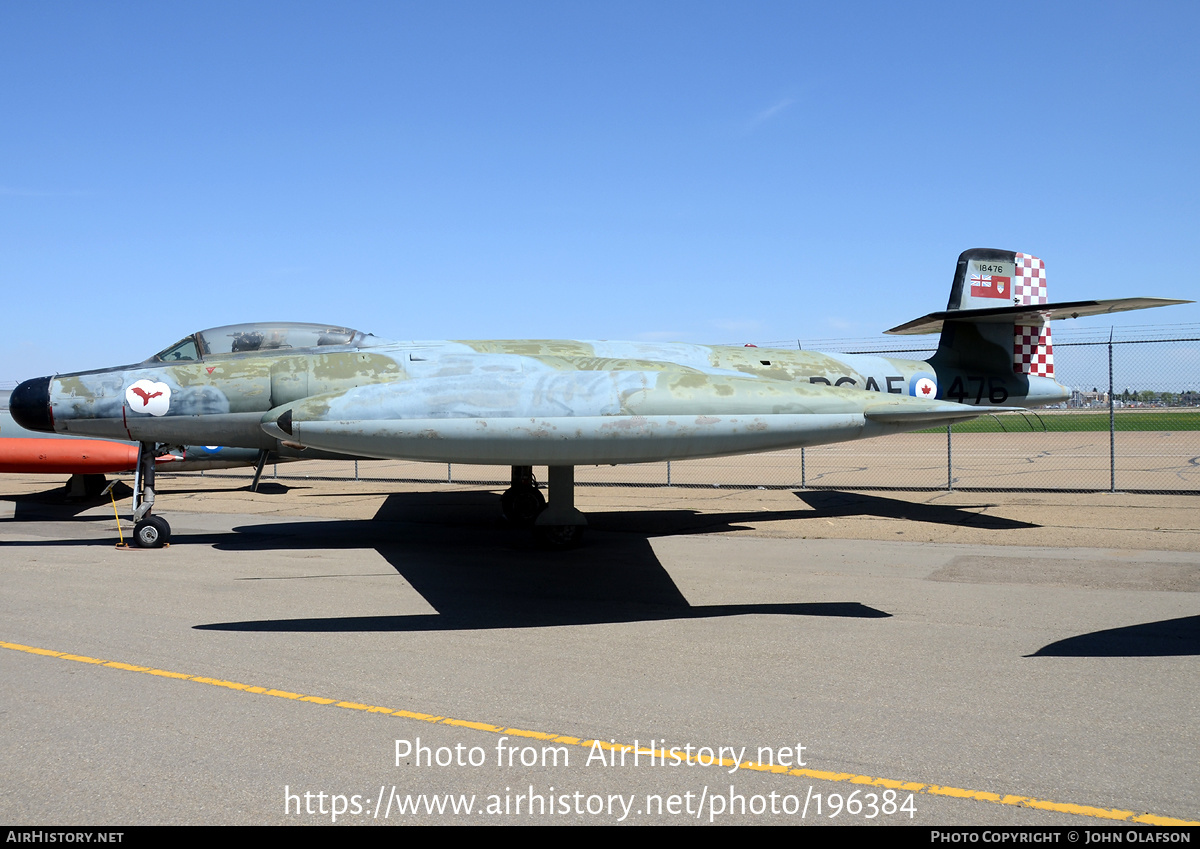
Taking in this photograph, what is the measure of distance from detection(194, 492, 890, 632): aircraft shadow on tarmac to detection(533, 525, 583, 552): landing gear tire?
166 millimetres

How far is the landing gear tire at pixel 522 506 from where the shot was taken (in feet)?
44.0

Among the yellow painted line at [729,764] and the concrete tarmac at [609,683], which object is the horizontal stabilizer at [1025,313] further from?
the yellow painted line at [729,764]

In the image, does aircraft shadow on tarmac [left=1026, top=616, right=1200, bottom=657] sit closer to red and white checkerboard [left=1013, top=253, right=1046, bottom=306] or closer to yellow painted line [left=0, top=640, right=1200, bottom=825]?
yellow painted line [left=0, top=640, right=1200, bottom=825]

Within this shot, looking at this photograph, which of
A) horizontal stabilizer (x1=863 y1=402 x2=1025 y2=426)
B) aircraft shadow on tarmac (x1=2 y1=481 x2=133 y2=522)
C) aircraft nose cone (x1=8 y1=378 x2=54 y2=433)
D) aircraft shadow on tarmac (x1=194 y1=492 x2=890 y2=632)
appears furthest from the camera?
aircraft shadow on tarmac (x1=2 y1=481 x2=133 y2=522)

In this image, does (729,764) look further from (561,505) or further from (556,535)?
(556,535)

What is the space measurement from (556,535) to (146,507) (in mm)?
5677

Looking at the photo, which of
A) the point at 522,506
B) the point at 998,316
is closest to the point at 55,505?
the point at 522,506

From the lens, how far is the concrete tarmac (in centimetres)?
370

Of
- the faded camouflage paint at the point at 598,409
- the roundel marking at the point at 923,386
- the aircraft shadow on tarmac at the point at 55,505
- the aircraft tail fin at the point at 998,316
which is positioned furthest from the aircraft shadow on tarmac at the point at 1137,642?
the aircraft shadow on tarmac at the point at 55,505

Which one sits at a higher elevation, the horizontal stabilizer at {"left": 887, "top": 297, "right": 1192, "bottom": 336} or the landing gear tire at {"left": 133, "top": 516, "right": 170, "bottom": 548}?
the horizontal stabilizer at {"left": 887, "top": 297, "right": 1192, "bottom": 336}

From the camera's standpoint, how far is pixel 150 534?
36.7 ft

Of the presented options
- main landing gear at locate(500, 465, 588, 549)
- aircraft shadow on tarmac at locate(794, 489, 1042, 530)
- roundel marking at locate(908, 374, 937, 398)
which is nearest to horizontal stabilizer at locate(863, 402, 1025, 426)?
main landing gear at locate(500, 465, 588, 549)

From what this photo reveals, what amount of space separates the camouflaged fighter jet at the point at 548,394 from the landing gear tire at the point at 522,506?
0.08 ft

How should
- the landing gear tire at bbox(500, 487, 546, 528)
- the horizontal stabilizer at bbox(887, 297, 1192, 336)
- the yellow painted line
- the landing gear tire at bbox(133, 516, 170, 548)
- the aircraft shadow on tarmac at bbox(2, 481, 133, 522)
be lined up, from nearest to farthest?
1. the yellow painted line
2. the landing gear tire at bbox(133, 516, 170, 548)
3. the horizontal stabilizer at bbox(887, 297, 1192, 336)
4. the landing gear tire at bbox(500, 487, 546, 528)
5. the aircraft shadow on tarmac at bbox(2, 481, 133, 522)
